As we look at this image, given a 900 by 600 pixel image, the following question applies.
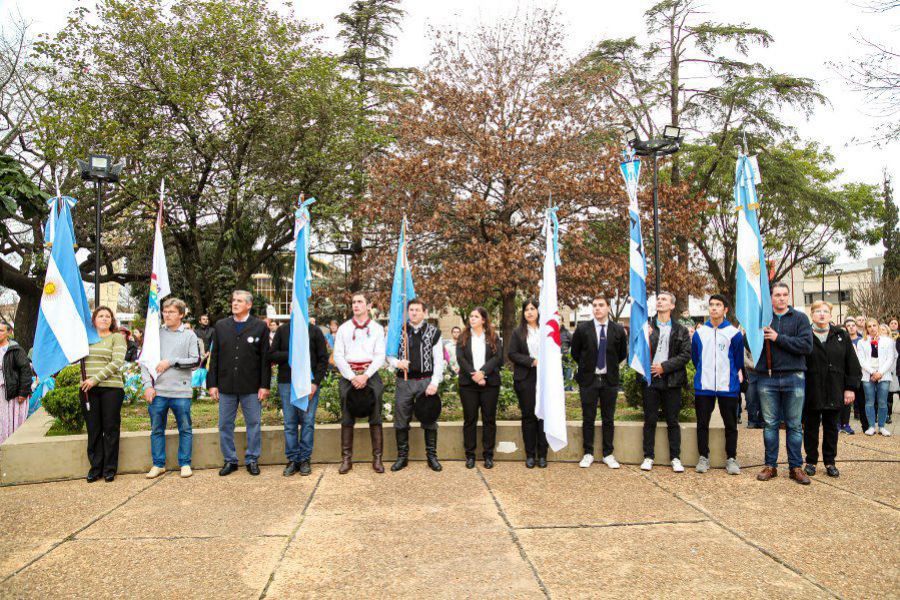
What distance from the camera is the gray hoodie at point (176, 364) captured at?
6566 mm

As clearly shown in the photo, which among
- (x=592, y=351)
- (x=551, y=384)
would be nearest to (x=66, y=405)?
(x=551, y=384)

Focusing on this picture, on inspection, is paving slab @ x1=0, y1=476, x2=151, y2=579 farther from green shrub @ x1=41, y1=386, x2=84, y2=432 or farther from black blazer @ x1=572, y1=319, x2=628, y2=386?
black blazer @ x1=572, y1=319, x2=628, y2=386

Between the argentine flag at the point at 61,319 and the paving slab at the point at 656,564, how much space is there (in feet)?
16.1

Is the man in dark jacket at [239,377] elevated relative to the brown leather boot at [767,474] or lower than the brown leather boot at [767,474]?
elevated

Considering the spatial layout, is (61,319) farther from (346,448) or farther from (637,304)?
(637,304)

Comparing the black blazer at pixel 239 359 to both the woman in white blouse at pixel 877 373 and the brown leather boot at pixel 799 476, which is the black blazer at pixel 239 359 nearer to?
the brown leather boot at pixel 799 476

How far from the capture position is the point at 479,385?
6.93 m

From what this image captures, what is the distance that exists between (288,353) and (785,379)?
202 inches

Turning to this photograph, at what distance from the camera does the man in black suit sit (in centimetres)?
687

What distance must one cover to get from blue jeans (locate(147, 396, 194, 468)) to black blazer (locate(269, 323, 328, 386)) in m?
1.00

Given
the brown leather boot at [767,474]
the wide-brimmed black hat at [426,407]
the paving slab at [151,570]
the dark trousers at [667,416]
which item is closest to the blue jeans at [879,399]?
the brown leather boot at [767,474]

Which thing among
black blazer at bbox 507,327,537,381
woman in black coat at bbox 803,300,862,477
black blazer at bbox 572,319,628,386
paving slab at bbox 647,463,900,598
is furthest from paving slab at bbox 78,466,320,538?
woman in black coat at bbox 803,300,862,477

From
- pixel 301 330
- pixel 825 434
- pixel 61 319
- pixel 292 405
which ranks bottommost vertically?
pixel 825 434

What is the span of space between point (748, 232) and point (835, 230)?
74.5 feet
